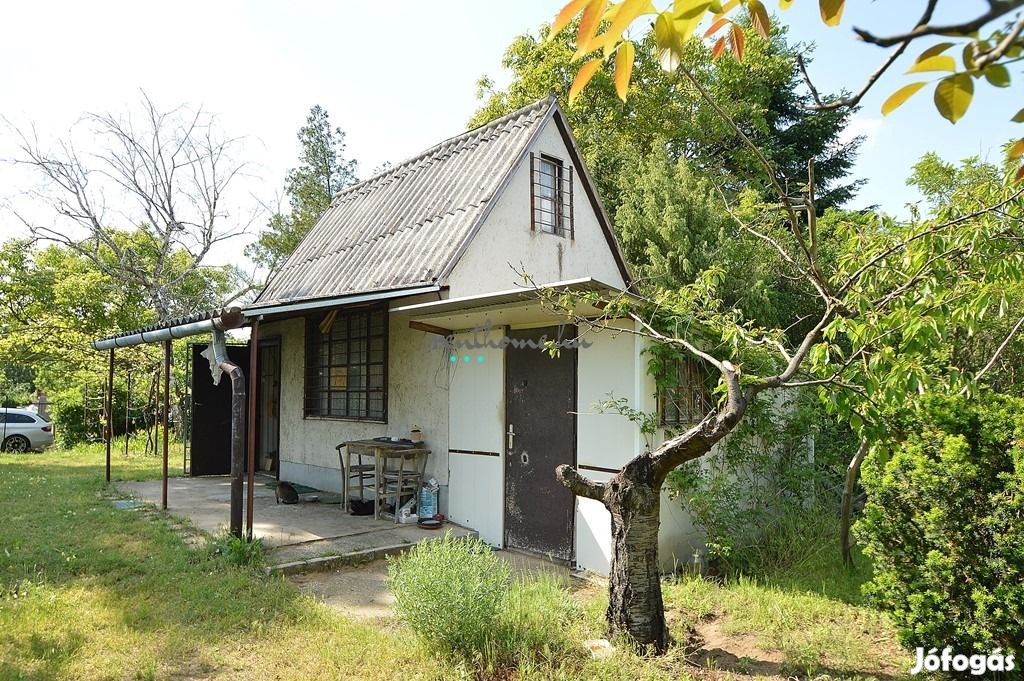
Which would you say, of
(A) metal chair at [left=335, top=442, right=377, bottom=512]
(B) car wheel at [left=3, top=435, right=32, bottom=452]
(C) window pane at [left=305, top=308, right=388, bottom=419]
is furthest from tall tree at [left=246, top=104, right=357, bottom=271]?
(A) metal chair at [left=335, top=442, right=377, bottom=512]

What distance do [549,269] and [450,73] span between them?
378cm

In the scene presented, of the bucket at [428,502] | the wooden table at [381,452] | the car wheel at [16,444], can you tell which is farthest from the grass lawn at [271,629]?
the car wheel at [16,444]

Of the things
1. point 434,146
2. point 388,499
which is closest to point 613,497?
point 388,499

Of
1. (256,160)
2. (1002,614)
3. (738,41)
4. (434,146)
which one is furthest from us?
(256,160)

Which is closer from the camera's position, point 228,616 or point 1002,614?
point 1002,614

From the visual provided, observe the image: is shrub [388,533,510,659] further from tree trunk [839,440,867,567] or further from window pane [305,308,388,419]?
window pane [305,308,388,419]

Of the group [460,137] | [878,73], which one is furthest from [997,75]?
[460,137]

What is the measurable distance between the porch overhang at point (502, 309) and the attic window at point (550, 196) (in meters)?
2.86

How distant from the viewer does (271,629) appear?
472 centimetres

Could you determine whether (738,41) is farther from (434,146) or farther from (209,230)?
(209,230)

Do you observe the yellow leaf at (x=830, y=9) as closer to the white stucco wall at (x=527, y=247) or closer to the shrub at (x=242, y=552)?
the shrub at (x=242, y=552)

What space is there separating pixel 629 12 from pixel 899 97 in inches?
20.1

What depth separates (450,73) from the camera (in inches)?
282

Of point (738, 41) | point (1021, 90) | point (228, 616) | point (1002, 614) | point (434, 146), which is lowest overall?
point (228, 616)
